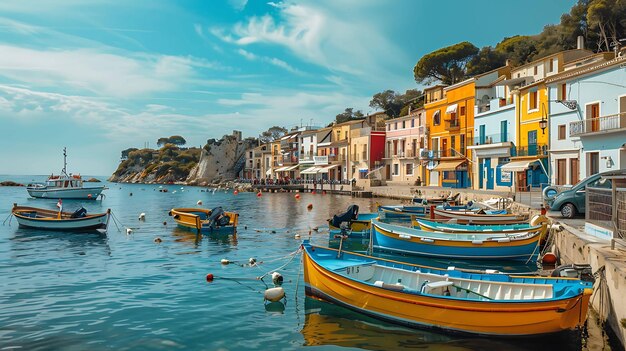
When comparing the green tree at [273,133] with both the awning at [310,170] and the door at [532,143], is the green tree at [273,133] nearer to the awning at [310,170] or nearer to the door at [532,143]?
the awning at [310,170]

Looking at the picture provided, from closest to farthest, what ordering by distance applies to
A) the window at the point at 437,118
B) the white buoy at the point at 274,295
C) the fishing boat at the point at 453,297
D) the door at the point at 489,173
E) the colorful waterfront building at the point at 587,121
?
the fishing boat at the point at 453,297, the white buoy at the point at 274,295, the colorful waterfront building at the point at 587,121, the door at the point at 489,173, the window at the point at 437,118

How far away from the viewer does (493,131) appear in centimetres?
4412

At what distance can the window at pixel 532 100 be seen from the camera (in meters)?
37.2

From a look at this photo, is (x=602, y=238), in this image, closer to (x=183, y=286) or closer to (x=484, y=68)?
(x=183, y=286)

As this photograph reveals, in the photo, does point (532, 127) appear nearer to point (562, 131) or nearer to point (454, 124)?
point (562, 131)

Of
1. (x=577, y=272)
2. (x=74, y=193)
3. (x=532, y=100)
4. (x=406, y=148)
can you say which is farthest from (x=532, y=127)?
(x=74, y=193)

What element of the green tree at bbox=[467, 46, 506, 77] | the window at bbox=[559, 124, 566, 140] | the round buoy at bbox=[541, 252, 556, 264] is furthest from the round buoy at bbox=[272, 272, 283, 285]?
the green tree at bbox=[467, 46, 506, 77]

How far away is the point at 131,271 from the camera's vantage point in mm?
17766

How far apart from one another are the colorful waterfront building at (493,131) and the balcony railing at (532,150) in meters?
1.69

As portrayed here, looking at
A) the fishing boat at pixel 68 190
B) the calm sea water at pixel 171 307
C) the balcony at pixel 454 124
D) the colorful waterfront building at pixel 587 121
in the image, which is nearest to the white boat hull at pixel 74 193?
the fishing boat at pixel 68 190

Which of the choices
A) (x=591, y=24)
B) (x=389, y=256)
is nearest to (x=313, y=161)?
(x=591, y=24)

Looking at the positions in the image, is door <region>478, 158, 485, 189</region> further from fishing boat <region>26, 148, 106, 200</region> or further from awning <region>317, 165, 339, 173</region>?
fishing boat <region>26, 148, 106, 200</region>

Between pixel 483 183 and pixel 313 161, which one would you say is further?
pixel 313 161

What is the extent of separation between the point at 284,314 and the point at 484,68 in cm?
6075
